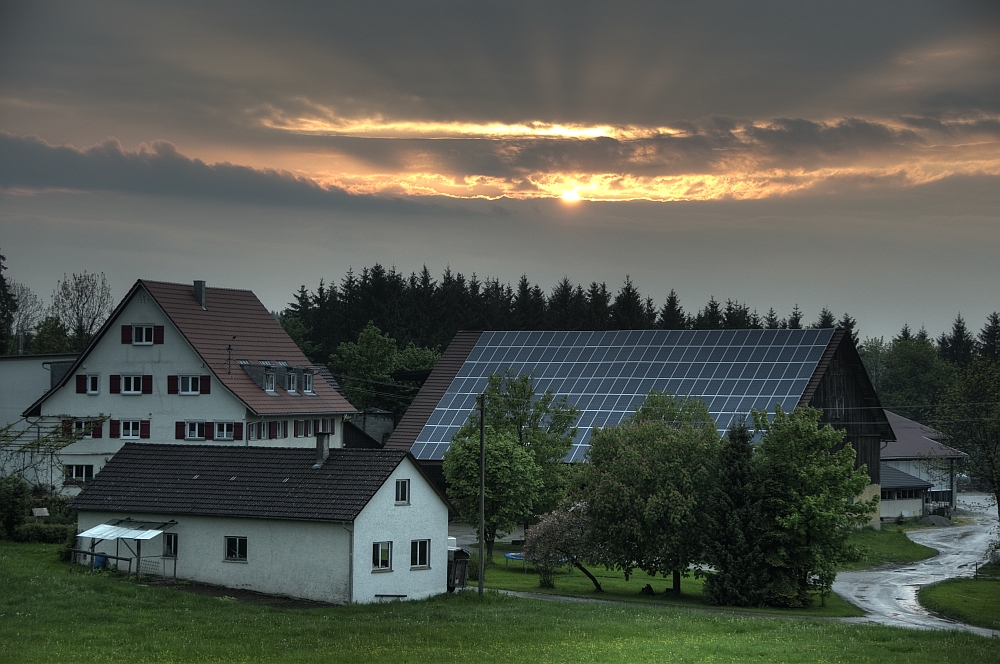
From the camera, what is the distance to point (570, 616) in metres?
40.3

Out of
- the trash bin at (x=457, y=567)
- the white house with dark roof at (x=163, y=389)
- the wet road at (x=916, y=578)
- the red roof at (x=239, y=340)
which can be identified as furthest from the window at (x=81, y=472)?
the wet road at (x=916, y=578)

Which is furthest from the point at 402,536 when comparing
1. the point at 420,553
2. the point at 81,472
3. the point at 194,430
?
the point at 81,472

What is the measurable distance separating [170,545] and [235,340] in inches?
1183

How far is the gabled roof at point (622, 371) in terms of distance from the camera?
7806 cm

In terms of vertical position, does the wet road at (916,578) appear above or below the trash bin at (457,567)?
below

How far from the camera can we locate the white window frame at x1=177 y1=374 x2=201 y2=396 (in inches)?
2810

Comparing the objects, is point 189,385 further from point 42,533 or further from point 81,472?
point 42,533

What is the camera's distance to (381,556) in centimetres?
4441

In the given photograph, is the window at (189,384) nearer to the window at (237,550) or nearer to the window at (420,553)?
the window at (237,550)

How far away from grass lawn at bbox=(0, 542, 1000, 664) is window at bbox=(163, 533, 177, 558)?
3.08 m

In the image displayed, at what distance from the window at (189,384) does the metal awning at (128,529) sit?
24631 millimetres

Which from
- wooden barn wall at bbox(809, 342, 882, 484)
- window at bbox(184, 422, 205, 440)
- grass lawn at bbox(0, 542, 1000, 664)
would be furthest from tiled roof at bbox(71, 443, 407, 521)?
wooden barn wall at bbox(809, 342, 882, 484)

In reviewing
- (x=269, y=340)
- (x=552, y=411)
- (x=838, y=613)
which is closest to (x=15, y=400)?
(x=269, y=340)

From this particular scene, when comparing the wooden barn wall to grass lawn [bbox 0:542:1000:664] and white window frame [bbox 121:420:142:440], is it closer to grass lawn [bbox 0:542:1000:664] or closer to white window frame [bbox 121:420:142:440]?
grass lawn [bbox 0:542:1000:664]
